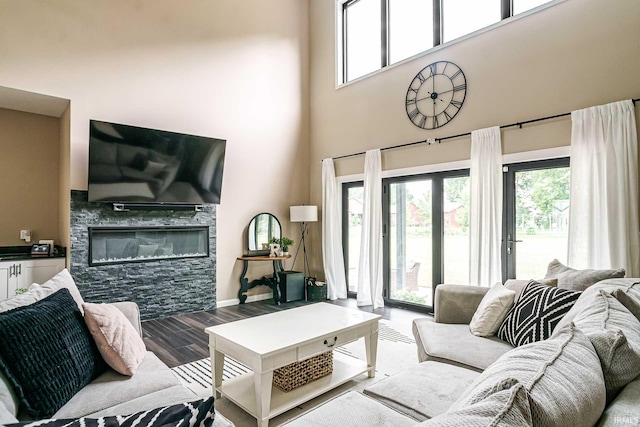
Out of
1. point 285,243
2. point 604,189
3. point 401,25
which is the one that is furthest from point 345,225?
point 604,189

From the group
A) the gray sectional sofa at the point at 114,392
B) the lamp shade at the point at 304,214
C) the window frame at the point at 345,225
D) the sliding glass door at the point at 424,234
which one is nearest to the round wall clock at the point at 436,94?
the sliding glass door at the point at 424,234

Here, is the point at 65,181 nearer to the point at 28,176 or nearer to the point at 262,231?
the point at 28,176

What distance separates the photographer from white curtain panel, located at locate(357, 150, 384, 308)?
5.19m

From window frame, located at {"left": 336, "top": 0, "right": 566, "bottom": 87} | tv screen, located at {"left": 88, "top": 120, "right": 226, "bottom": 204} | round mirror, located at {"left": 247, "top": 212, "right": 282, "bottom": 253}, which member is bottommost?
round mirror, located at {"left": 247, "top": 212, "right": 282, "bottom": 253}

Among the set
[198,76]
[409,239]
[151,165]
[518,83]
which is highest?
[198,76]

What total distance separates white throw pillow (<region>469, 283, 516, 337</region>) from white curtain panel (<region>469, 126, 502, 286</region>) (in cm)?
161

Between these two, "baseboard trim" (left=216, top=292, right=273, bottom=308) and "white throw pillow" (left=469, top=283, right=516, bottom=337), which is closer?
"white throw pillow" (left=469, top=283, right=516, bottom=337)

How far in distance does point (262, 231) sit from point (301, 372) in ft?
11.2

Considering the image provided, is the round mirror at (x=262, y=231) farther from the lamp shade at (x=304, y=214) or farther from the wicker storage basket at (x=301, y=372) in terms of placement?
the wicker storage basket at (x=301, y=372)

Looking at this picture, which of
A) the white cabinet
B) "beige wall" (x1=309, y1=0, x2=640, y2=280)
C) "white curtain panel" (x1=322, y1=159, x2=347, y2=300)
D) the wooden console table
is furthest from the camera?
"white curtain panel" (x1=322, y1=159, x2=347, y2=300)

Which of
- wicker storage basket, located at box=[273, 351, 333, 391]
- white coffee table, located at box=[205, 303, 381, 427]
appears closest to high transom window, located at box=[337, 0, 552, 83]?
white coffee table, located at box=[205, 303, 381, 427]

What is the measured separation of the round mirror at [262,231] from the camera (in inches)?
219

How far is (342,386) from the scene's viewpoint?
2654 mm

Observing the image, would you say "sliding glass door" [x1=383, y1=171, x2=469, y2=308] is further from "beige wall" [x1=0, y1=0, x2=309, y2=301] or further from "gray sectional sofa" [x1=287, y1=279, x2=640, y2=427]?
"gray sectional sofa" [x1=287, y1=279, x2=640, y2=427]
